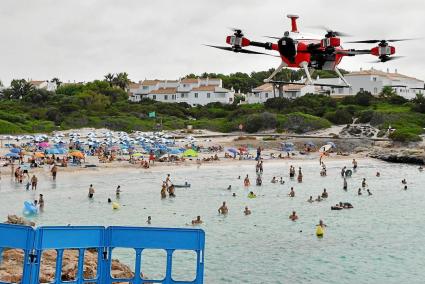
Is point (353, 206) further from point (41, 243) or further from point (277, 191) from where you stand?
point (41, 243)

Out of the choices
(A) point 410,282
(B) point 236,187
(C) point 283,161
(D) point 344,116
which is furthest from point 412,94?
(A) point 410,282

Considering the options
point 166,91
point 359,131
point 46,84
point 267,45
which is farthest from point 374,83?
point 267,45

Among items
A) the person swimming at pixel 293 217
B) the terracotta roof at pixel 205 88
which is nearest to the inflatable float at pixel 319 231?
the person swimming at pixel 293 217

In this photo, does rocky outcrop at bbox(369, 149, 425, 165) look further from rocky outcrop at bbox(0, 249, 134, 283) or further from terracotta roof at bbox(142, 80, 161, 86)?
terracotta roof at bbox(142, 80, 161, 86)

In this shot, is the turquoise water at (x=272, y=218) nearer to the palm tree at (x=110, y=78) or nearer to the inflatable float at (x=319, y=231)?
the inflatable float at (x=319, y=231)

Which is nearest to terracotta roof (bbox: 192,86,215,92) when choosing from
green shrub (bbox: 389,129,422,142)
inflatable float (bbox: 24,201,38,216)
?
green shrub (bbox: 389,129,422,142)

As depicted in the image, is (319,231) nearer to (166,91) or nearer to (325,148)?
(325,148)
